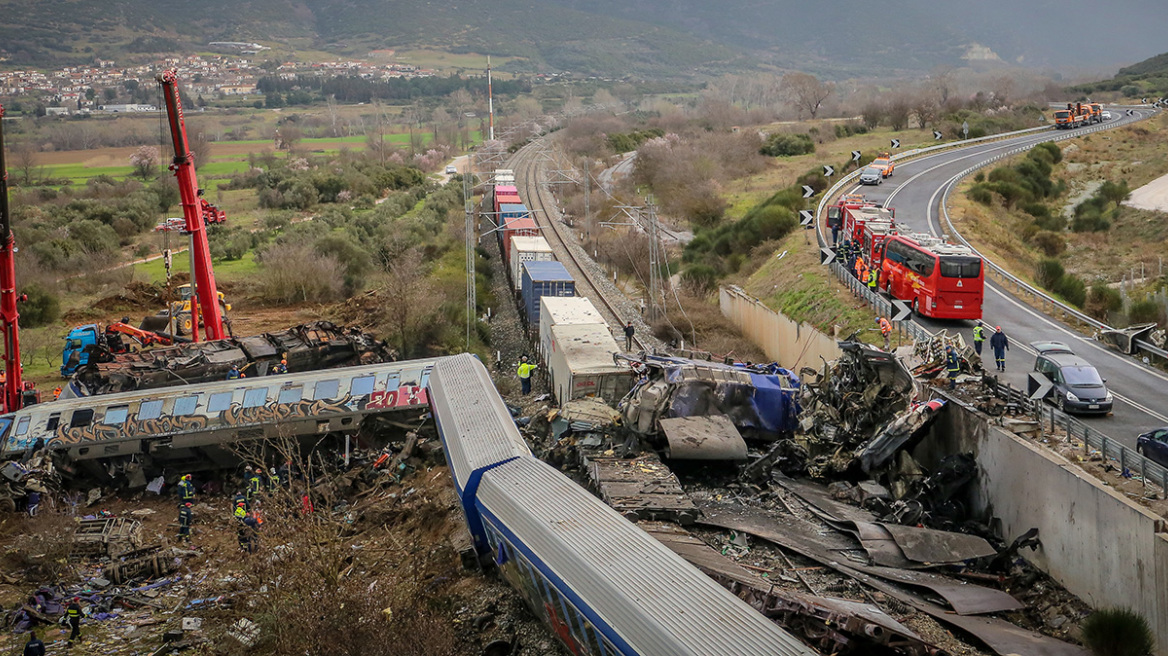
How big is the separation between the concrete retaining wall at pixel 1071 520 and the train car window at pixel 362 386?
14.7 metres

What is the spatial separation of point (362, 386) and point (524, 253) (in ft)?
59.0

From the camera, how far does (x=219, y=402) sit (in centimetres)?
2536

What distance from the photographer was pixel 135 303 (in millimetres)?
48406

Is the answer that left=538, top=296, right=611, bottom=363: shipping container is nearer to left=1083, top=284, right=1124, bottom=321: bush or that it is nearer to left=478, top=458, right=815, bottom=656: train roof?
left=478, top=458, right=815, bottom=656: train roof

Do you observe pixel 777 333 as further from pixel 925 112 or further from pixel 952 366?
pixel 925 112

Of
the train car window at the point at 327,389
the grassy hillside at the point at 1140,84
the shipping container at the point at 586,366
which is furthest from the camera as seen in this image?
the grassy hillside at the point at 1140,84

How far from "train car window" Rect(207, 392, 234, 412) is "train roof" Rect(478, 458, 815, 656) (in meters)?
12.6

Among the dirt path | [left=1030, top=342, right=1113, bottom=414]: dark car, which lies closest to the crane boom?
[left=1030, top=342, right=1113, bottom=414]: dark car

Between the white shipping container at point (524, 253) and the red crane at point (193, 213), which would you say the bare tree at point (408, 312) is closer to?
the white shipping container at point (524, 253)

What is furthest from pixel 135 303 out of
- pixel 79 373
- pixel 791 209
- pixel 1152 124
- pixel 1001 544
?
pixel 1152 124

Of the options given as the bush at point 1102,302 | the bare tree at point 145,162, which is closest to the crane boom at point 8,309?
the bush at point 1102,302

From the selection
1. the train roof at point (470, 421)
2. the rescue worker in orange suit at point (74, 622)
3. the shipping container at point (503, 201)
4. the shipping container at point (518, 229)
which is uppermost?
the shipping container at point (503, 201)

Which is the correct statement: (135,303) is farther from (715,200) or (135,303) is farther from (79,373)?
(715,200)

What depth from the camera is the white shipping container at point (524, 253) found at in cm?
4300
